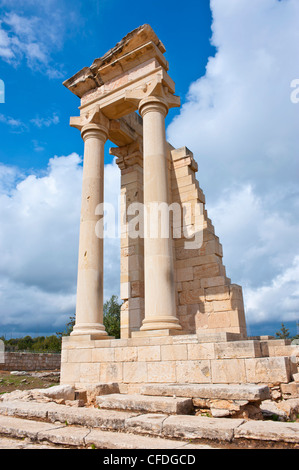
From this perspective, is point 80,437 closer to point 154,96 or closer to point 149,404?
point 149,404

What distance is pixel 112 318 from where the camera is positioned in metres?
44.0

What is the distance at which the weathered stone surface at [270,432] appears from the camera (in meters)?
4.57

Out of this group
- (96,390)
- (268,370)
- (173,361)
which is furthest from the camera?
(173,361)

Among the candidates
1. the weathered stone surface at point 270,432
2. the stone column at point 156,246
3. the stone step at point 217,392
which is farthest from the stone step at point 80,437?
the stone column at point 156,246

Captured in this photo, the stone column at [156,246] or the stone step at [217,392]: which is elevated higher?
the stone column at [156,246]

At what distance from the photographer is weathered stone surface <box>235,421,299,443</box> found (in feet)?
15.0

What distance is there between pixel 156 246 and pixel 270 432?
8.63 metres

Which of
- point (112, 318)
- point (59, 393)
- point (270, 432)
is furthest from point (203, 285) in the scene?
point (112, 318)

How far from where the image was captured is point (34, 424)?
654 cm

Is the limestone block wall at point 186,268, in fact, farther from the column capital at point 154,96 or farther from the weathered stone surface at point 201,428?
the weathered stone surface at point 201,428

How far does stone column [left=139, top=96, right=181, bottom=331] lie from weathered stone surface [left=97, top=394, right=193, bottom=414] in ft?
16.0

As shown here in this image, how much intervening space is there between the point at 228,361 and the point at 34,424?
5.27 m

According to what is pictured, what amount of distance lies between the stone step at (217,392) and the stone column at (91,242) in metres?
6.57
